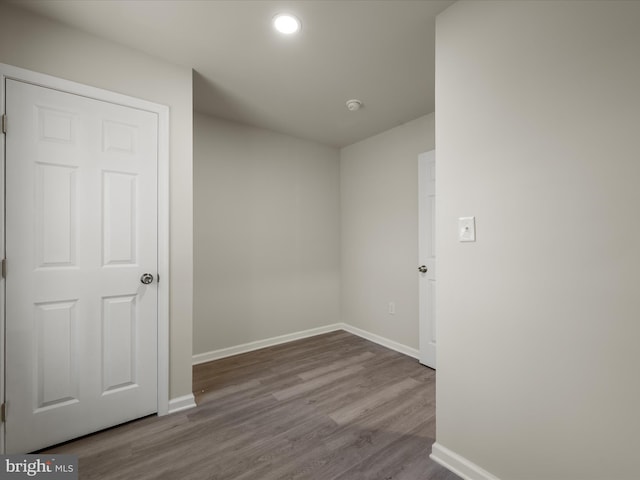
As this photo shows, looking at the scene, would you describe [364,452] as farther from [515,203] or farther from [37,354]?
[37,354]

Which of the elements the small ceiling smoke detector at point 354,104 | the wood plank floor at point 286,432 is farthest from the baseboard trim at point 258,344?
the small ceiling smoke detector at point 354,104

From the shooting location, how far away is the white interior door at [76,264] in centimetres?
157

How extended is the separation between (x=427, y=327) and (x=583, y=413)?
1.73 metres

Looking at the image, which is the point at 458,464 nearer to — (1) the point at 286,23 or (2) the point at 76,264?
(2) the point at 76,264

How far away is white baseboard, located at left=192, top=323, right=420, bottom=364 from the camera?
2932 millimetres

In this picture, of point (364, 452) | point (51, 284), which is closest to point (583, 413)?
point (364, 452)

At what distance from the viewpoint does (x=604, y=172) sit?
1.05m

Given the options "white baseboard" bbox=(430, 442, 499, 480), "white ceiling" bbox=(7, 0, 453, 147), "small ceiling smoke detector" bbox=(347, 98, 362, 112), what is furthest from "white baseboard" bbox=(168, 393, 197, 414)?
"small ceiling smoke detector" bbox=(347, 98, 362, 112)

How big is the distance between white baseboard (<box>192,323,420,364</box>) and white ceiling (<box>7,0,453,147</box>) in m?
2.49

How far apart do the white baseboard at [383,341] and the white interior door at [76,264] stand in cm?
235

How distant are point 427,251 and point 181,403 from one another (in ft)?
8.15

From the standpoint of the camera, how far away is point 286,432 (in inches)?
71.5

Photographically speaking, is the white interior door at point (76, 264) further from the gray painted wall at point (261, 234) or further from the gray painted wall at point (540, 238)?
the gray painted wall at point (540, 238)

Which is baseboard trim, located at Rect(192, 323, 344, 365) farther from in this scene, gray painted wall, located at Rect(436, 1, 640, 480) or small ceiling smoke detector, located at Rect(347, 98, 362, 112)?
small ceiling smoke detector, located at Rect(347, 98, 362, 112)
